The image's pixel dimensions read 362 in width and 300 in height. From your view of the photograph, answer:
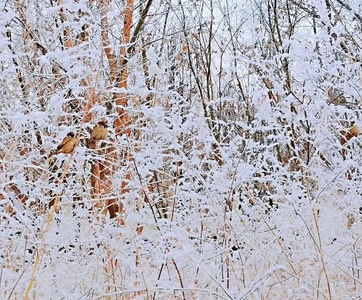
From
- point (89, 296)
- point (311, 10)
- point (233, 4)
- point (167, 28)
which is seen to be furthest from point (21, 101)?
point (233, 4)

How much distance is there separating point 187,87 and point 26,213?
4.80 meters

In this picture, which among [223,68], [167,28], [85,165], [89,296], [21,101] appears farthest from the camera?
[223,68]

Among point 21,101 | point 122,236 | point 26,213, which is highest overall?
point 21,101

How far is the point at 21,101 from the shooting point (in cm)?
224

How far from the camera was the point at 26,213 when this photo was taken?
6.58 feet

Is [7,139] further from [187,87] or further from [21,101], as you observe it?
[187,87]

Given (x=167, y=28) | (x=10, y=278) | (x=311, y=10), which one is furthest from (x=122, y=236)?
(x=167, y=28)

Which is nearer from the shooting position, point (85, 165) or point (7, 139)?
point (7, 139)

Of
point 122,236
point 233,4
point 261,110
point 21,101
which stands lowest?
point 122,236

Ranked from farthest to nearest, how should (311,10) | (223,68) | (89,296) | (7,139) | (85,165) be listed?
1. (223,68)
2. (311,10)
3. (85,165)
4. (7,139)
5. (89,296)

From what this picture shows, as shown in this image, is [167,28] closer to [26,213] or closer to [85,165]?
[85,165]

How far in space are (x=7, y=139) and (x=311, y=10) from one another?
3719mm

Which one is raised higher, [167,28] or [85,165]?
[167,28]

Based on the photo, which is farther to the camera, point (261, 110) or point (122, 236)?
point (261, 110)
